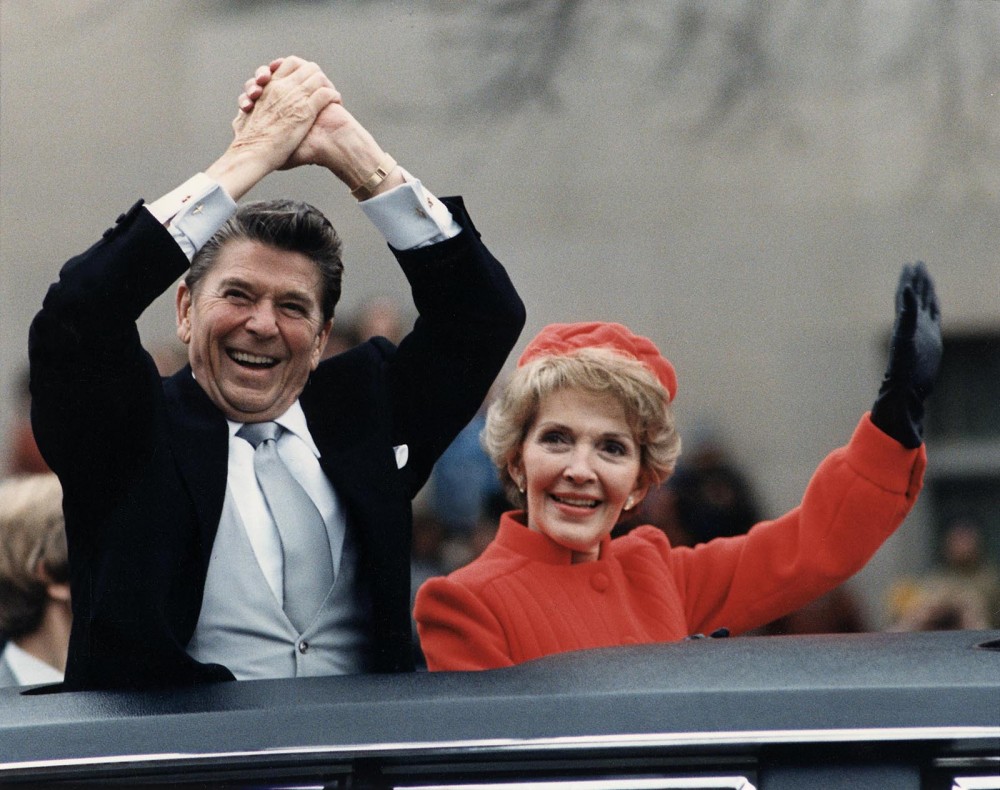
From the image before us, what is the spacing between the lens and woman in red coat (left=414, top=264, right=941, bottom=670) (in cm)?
262

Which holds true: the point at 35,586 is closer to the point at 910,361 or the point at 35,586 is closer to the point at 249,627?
the point at 249,627

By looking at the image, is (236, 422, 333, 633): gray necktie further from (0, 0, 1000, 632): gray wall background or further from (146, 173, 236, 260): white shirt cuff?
(0, 0, 1000, 632): gray wall background

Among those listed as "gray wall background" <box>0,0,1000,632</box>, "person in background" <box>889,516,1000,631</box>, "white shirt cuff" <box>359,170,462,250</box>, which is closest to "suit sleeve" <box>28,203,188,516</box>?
"white shirt cuff" <box>359,170,462,250</box>

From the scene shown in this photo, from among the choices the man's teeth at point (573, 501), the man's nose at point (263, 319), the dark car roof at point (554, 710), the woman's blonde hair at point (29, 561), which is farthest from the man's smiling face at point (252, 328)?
the woman's blonde hair at point (29, 561)

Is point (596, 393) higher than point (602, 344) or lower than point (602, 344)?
lower

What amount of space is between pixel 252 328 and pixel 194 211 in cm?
24

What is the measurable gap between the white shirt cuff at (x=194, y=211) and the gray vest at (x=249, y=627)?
0.37 m

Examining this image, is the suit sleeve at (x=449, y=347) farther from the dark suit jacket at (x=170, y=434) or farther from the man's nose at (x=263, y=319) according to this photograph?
the man's nose at (x=263, y=319)

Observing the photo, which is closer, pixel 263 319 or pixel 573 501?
pixel 263 319

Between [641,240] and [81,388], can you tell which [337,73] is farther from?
[81,388]

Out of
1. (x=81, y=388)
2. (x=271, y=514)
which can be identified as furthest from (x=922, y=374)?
(x=81, y=388)

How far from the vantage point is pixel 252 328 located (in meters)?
2.47

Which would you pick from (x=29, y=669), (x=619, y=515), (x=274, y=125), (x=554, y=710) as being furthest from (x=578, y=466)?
(x=29, y=669)

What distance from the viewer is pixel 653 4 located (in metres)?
7.32
